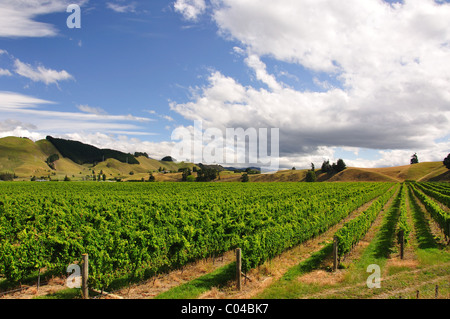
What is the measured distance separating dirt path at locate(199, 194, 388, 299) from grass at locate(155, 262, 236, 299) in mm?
486

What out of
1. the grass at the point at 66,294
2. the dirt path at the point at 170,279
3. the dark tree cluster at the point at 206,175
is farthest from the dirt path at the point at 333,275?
the dark tree cluster at the point at 206,175

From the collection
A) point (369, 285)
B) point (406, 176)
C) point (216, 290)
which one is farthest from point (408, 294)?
point (406, 176)

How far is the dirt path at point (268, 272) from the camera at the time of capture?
35.2 ft

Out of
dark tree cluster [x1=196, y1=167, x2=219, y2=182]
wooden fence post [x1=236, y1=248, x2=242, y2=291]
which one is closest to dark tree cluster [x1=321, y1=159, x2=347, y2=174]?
dark tree cluster [x1=196, y1=167, x2=219, y2=182]

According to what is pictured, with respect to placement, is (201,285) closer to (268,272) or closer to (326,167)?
(268,272)

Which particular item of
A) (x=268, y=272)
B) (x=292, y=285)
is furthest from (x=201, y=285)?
(x=292, y=285)

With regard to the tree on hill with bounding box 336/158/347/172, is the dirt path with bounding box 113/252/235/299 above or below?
below

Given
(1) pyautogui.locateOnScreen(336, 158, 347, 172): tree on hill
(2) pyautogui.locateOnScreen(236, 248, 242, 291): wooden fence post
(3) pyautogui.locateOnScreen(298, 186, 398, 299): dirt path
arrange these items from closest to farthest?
(2) pyautogui.locateOnScreen(236, 248, 242, 291): wooden fence post < (3) pyautogui.locateOnScreen(298, 186, 398, 299): dirt path < (1) pyautogui.locateOnScreen(336, 158, 347, 172): tree on hill

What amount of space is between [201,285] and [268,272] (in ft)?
10.9

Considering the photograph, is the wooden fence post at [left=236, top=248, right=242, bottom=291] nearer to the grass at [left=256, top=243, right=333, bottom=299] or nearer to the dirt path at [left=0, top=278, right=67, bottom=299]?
the grass at [left=256, top=243, right=333, bottom=299]

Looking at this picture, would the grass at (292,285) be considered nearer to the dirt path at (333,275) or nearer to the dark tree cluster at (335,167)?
the dirt path at (333,275)

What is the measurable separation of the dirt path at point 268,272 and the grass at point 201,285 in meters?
0.49

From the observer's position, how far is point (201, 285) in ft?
38.9

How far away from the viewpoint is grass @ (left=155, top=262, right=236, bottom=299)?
10.8 m
